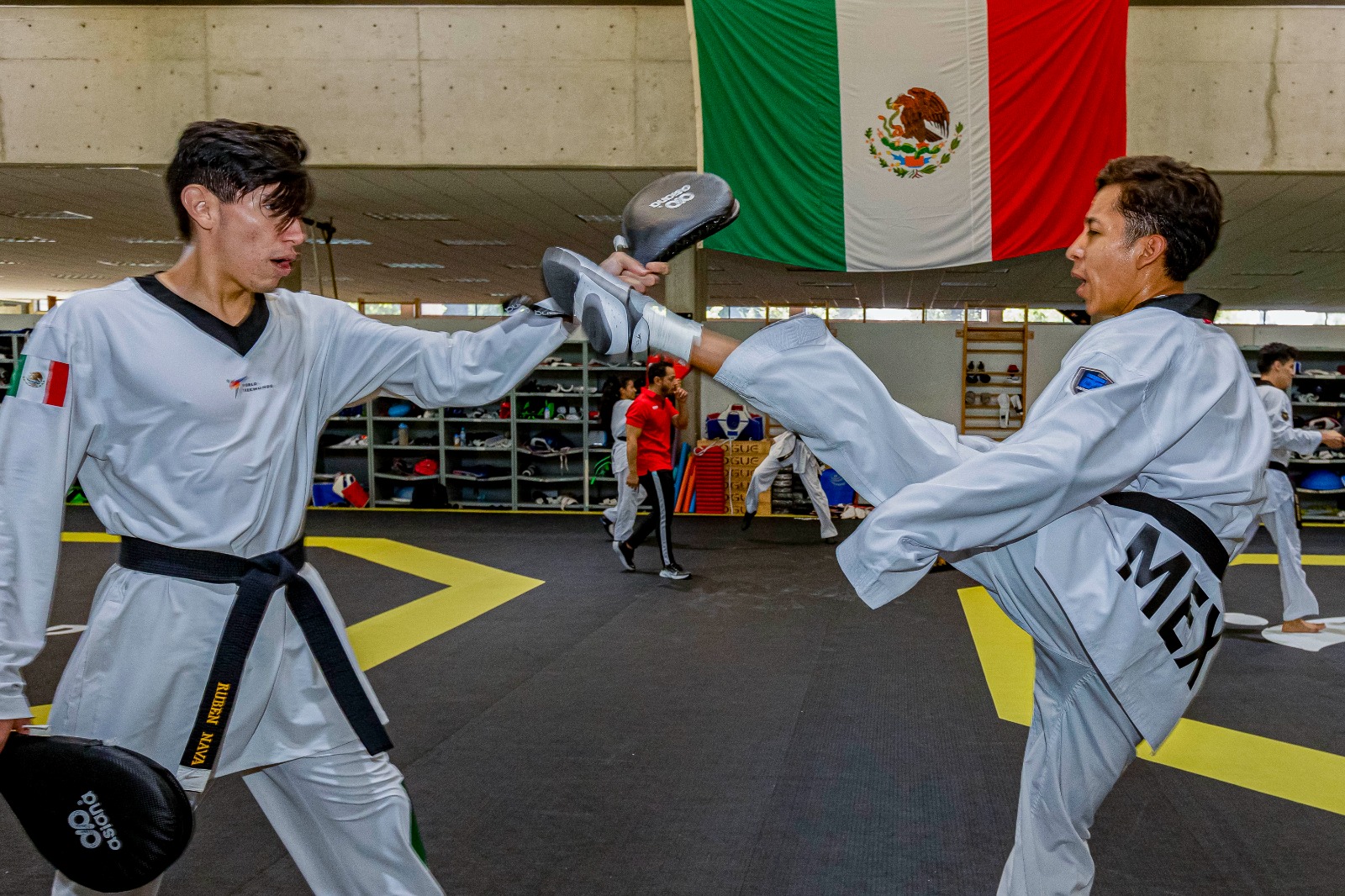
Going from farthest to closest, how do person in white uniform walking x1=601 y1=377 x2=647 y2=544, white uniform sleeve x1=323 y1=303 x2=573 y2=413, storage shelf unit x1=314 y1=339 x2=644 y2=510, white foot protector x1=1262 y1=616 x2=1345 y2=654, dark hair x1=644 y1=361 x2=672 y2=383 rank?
storage shelf unit x1=314 y1=339 x2=644 y2=510 < person in white uniform walking x1=601 y1=377 x2=647 y2=544 < dark hair x1=644 y1=361 x2=672 y2=383 < white foot protector x1=1262 y1=616 x2=1345 y2=654 < white uniform sleeve x1=323 y1=303 x2=573 y2=413

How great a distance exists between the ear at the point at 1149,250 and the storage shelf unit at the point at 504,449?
871 centimetres

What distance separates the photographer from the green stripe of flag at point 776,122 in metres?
7.21

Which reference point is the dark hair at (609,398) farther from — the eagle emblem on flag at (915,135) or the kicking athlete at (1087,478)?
the kicking athlete at (1087,478)

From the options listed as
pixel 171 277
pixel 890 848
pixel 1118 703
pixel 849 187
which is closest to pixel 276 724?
pixel 171 277

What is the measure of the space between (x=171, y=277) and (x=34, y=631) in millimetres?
605

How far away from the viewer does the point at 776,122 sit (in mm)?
7301

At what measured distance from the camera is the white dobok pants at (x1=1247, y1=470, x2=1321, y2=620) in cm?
495

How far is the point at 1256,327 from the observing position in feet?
36.6

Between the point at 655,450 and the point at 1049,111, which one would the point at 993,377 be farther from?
the point at 655,450

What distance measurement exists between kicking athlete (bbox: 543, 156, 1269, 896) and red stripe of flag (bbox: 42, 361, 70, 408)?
800mm

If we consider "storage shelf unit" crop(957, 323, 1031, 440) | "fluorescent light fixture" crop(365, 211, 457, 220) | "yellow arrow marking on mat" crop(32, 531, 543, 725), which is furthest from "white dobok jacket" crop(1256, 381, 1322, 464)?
"fluorescent light fixture" crop(365, 211, 457, 220)

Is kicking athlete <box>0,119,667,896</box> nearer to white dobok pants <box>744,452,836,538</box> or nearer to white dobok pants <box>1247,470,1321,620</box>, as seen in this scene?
white dobok pants <box>1247,470,1321,620</box>

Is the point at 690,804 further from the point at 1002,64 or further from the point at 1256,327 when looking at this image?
the point at 1256,327

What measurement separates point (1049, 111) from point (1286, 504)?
3668 millimetres
